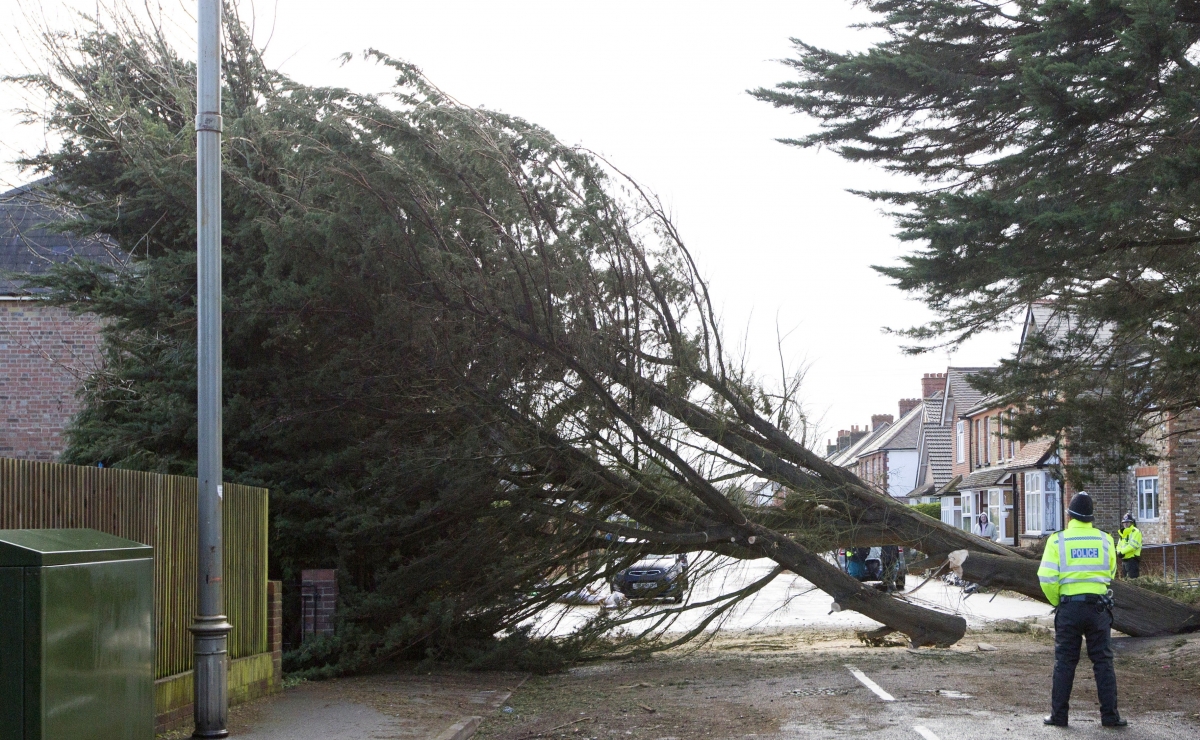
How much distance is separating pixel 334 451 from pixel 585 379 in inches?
120

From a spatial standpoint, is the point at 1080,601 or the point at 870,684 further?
the point at 870,684

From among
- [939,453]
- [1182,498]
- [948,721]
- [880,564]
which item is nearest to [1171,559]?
[1182,498]

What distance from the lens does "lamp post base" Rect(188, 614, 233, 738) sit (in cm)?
778

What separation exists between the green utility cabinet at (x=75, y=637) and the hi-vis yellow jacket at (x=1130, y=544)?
2293cm

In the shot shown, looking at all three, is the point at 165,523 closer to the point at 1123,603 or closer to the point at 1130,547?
the point at 1123,603

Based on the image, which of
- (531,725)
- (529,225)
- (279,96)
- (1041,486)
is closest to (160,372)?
(279,96)

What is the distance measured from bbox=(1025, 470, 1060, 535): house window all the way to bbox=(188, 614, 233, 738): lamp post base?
35652 mm

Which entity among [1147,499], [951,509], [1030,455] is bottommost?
[951,509]

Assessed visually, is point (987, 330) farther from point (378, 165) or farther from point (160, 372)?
point (160, 372)

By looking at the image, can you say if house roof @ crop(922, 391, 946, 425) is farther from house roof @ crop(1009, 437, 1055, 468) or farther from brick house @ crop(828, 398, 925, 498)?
house roof @ crop(1009, 437, 1055, 468)

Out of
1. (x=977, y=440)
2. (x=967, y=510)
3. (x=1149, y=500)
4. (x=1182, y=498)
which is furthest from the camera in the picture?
(x=967, y=510)

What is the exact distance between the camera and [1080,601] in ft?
28.9

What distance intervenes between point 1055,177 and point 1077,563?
4.98 m

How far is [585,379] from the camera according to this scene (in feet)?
42.4
